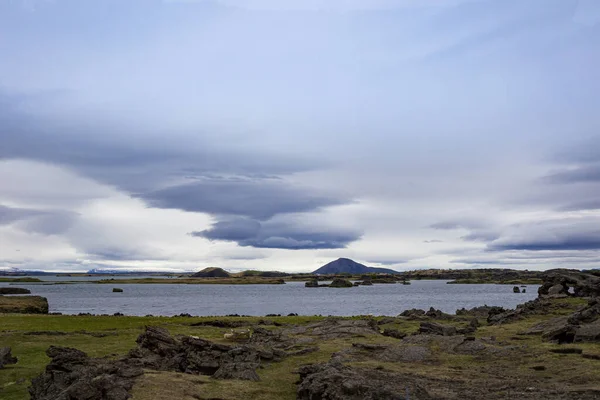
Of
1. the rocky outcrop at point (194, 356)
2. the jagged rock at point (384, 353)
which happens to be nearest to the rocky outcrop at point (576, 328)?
the jagged rock at point (384, 353)

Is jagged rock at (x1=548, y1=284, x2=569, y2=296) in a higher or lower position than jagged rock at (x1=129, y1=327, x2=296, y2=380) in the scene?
higher

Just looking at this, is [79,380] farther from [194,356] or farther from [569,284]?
[569,284]

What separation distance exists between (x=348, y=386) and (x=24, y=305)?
238ft

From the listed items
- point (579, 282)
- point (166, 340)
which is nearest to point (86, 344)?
point (166, 340)

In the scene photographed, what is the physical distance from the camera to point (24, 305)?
257 ft

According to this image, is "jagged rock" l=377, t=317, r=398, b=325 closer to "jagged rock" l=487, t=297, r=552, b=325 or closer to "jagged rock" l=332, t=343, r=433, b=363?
"jagged rock" l=487, t=297, r=552, b=325

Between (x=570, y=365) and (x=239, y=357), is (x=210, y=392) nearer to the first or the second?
(x=239, y=357)

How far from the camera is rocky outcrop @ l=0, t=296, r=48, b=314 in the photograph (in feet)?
247

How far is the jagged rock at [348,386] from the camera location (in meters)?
21.1

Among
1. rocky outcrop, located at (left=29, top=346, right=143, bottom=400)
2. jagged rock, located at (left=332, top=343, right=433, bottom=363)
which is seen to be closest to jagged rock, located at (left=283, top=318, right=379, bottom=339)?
jagged rock, located at (left=332, top=343, right=433, bottom=363)

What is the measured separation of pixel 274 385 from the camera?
25.6m

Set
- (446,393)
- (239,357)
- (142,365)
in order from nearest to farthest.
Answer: (446,393)
(142,365)
(239,357)

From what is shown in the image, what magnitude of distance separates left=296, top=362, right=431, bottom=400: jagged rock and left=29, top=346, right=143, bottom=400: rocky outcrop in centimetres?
776

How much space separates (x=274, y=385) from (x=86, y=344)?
20.3 m
